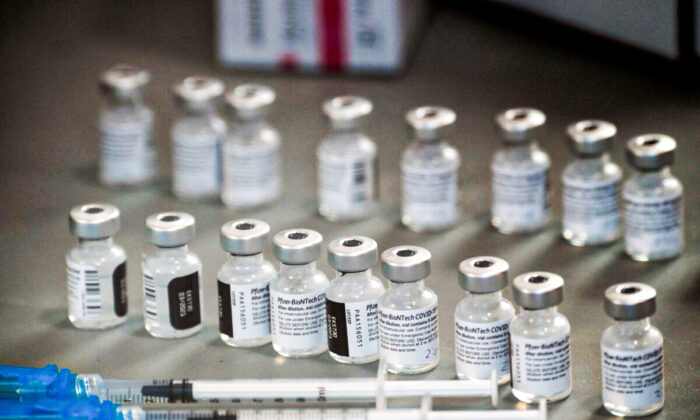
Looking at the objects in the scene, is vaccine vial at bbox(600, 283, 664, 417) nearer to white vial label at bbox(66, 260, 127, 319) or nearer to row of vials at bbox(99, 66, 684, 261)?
row of vials at bbox(99, 66, 684, 261)

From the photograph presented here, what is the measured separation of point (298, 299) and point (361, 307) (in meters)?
0.10

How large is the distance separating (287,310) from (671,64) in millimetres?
1587

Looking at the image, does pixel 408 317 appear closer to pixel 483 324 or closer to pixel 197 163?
pixel 483 324

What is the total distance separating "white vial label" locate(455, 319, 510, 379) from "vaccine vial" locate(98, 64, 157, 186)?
110 centimetres

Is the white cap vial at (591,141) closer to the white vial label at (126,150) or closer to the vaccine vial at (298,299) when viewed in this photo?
the vaccine vial at (298,299)

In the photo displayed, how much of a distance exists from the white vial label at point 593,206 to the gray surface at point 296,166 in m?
0.04

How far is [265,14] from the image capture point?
11.0 ft

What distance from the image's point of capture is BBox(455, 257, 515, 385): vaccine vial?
1.84 meters

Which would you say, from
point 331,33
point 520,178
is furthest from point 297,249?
point 331,33

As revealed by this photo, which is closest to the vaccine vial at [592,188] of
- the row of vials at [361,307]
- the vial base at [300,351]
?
the row of vials at [361,307]

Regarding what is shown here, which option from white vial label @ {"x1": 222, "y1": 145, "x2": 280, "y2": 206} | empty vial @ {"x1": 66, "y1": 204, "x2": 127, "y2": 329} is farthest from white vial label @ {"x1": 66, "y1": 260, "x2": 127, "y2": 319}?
white vial label @ {"x1": 222, "y1": 145, "x2": 280, "y2": 206}

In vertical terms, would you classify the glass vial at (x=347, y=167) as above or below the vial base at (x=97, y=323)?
above

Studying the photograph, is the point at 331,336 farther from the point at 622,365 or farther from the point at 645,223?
the point at 645,223

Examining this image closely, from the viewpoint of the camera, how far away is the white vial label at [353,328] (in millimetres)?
1921
